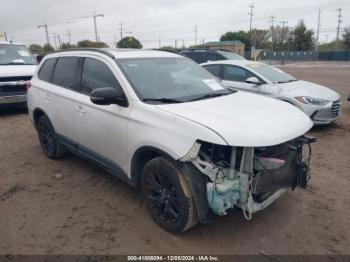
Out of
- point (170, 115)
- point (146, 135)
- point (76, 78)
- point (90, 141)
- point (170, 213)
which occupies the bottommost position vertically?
point (170, 213)

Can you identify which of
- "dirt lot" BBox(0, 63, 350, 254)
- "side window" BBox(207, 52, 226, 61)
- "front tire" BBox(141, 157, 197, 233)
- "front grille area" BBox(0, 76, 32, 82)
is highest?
"side window" BBox(207, 52, 226, 61)

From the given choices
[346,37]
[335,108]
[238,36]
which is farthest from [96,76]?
[238,36]

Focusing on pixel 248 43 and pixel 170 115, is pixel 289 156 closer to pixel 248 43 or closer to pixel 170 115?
pixel 170 115

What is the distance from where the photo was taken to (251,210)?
296cm

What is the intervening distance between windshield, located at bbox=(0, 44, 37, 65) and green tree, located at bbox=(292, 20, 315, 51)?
82.5 metres

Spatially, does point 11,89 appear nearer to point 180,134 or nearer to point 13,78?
point 13,78

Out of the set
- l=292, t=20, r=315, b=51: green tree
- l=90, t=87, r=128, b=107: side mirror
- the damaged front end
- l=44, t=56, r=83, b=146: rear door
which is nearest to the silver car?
the damaged front end

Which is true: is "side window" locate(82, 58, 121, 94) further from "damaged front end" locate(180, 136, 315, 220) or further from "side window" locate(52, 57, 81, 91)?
"damaged front end" locate(180, 136, 315, 220)

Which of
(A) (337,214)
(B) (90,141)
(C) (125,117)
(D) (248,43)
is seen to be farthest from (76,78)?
(D) (248,43)

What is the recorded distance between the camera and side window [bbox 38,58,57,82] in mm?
5039

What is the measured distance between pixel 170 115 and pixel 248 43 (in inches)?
3397

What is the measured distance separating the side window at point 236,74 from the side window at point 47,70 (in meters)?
4.38

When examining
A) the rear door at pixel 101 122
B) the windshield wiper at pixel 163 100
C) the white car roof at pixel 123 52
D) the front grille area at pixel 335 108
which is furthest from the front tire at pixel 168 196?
the front grille area at pixel 335 108

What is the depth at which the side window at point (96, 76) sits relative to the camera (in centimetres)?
373
